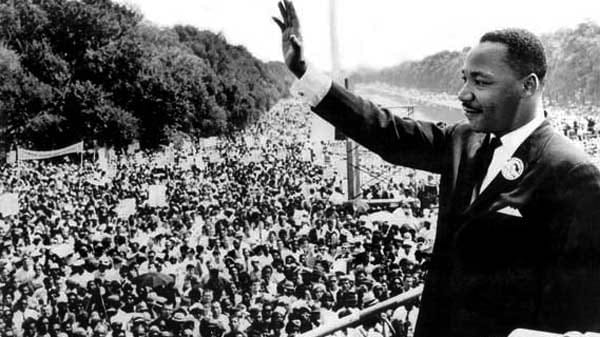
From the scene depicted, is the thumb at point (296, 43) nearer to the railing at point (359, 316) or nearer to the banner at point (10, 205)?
the railing at point (359, 316)

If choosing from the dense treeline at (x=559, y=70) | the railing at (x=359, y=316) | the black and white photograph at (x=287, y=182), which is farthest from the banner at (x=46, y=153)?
the railing at (x=359, y=316)

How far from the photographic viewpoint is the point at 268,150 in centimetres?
1221

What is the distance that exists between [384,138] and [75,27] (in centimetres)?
1057

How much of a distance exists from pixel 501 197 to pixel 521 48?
0.81 feet

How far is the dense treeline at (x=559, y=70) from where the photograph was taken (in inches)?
244

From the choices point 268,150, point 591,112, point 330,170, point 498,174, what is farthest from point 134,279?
point 498,174

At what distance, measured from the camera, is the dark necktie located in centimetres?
120

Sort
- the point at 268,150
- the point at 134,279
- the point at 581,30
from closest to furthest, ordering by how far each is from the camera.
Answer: the point at 581,30 < the point at 134,279 < the point at 268,150

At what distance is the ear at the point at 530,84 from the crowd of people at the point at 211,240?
2092mm

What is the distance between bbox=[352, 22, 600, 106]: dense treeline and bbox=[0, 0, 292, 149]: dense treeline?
9.23 ft

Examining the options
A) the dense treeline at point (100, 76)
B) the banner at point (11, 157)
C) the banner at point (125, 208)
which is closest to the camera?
the banner at point (11, 157)

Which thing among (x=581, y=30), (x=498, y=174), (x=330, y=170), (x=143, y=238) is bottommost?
(x=143, y=238)

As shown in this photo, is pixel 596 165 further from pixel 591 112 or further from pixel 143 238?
pixel 143 238

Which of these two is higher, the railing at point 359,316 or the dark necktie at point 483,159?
the dark necktie at point 483,159
